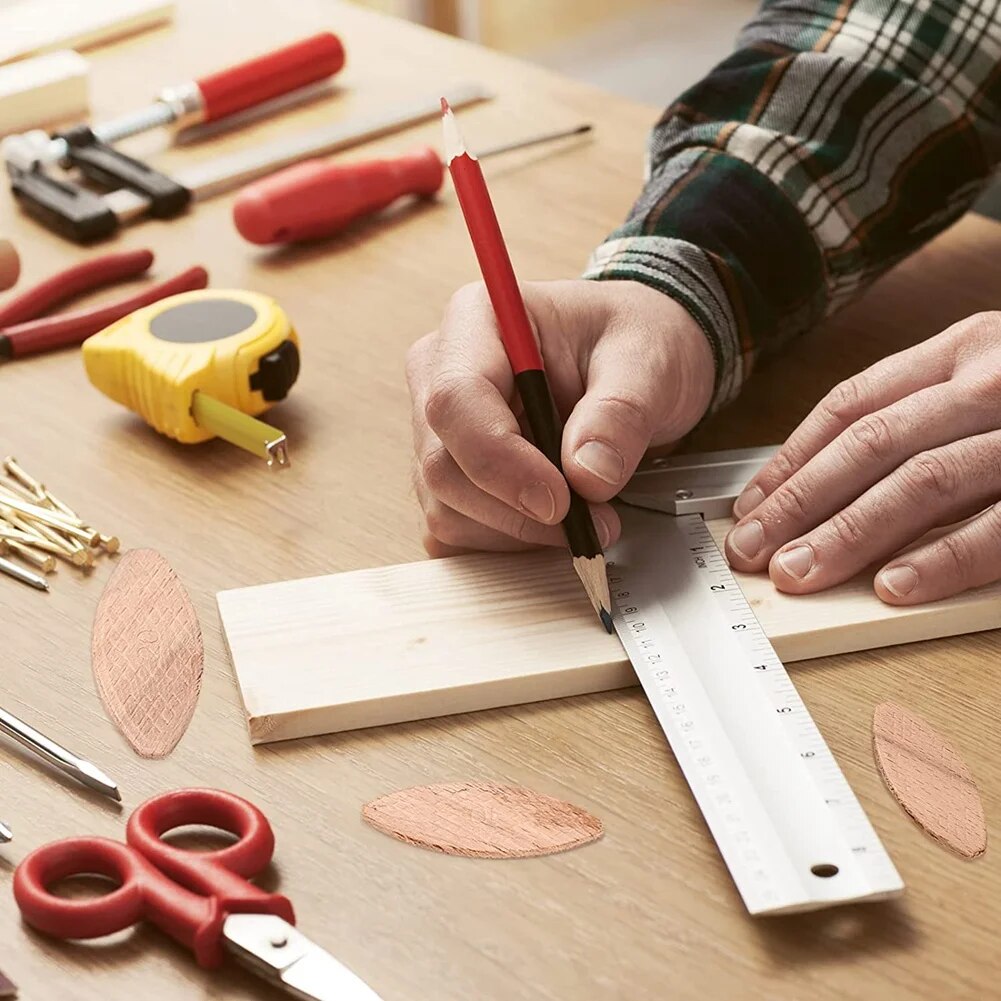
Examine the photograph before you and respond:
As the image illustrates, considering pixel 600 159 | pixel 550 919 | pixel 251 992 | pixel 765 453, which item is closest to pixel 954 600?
pixel 765 453

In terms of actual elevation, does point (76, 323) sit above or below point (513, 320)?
below

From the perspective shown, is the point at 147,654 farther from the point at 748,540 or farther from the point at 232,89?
the point at 232,89

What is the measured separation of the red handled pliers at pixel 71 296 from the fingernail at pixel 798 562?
649 mm

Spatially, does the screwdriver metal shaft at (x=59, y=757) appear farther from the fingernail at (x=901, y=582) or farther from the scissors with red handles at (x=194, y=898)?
the fingernail at (x=901, y=582)

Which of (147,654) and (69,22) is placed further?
(69,22)

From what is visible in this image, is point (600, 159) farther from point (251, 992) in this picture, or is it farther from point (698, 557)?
point (251, 992)

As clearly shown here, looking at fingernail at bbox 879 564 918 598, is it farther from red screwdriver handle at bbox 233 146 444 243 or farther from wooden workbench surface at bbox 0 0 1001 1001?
red screwdriver handle at bbox 233 146 444 243

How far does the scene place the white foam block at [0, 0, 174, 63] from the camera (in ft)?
5.73

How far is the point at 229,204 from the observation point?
4.88ft

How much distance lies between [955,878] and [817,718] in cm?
13

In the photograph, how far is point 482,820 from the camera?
2.46 feet

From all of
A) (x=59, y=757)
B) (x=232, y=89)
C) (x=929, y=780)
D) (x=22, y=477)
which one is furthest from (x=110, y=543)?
(x=232, y=89)

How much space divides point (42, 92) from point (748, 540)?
1.11 meters

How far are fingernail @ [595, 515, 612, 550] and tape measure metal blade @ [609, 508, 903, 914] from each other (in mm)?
22
